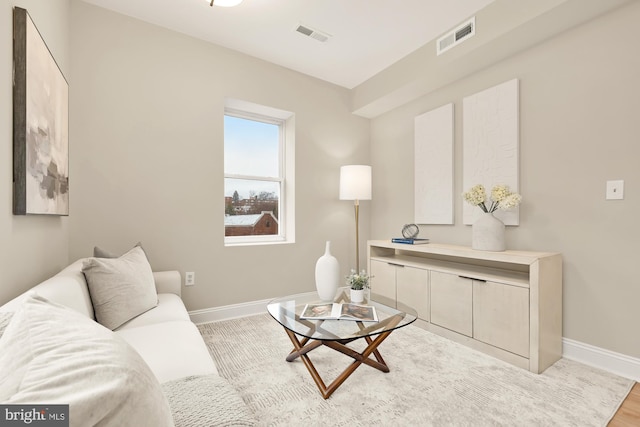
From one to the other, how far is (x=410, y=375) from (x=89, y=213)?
272 cm

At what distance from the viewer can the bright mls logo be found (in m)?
0.42

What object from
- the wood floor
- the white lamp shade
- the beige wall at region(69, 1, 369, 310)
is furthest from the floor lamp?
the wood floor

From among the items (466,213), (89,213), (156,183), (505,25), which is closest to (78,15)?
(156,183)

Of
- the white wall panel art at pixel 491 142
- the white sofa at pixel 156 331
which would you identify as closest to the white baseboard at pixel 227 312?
the white sofa at pixel 156 331

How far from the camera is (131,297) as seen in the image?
170 centimetres

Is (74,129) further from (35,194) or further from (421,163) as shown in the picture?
(421,163)

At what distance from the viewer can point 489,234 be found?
2.34 m

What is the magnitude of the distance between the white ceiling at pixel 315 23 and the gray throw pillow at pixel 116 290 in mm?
2123

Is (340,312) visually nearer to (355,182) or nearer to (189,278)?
(189,278)

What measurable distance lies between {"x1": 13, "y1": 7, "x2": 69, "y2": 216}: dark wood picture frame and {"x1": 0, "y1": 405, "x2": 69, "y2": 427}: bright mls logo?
1288 millimetres

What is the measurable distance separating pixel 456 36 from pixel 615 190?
5.61 ft

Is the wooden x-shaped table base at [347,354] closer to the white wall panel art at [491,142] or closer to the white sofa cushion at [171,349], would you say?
the white sofa cushion at [171,349]

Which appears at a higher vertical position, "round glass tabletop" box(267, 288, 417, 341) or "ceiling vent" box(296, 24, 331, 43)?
"ceiling vent" box(296, 24, 331, 43)

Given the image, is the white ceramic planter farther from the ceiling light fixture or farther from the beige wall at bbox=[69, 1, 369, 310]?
the ceiling light fixture
